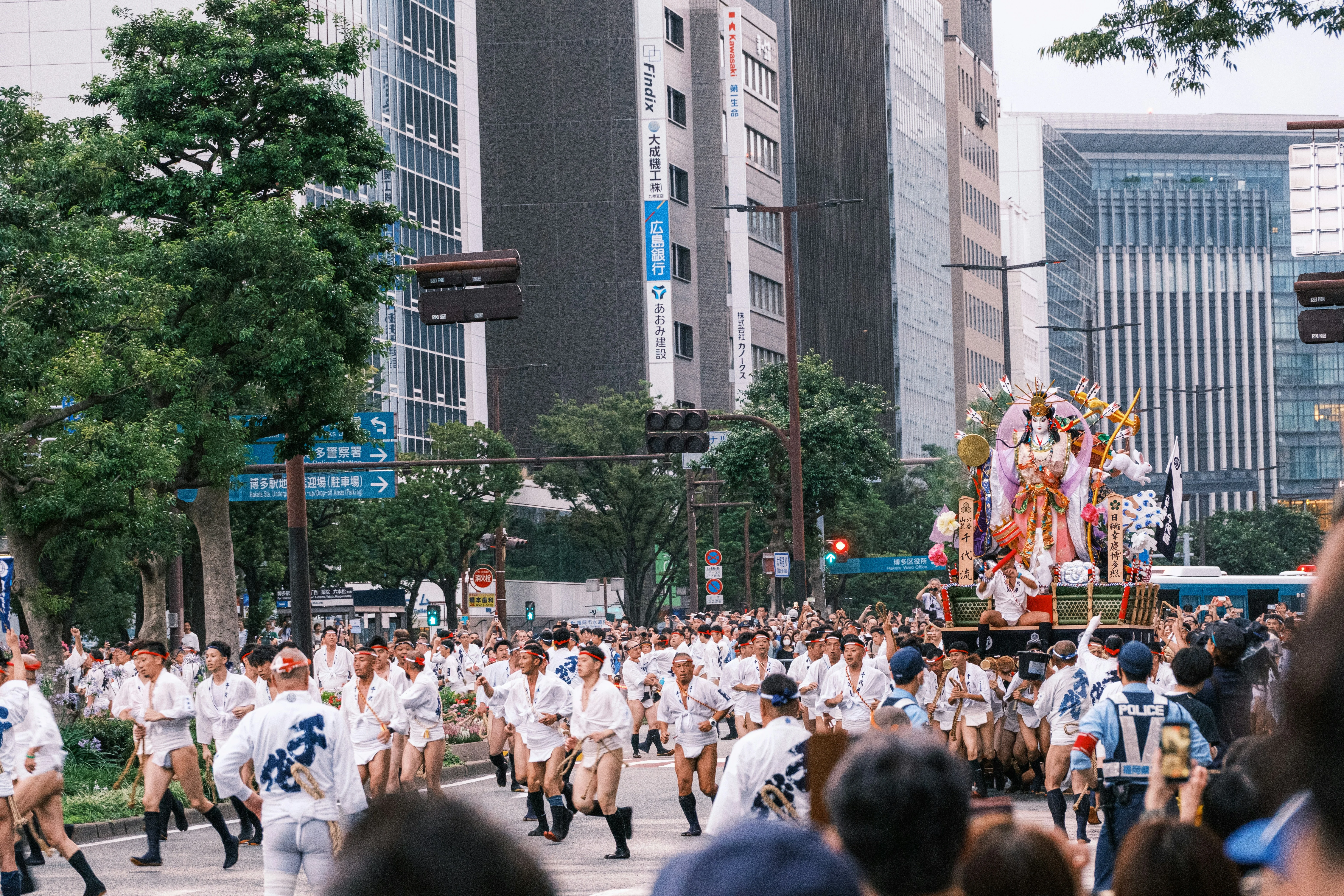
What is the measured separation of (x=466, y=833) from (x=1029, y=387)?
24334 millimetres

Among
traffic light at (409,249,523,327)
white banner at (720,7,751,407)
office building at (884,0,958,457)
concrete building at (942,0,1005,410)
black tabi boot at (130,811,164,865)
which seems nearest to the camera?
black tabi boot at (130,811,164,865)

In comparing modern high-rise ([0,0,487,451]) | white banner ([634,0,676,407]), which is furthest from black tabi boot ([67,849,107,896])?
white banner ([634,0,676,407])

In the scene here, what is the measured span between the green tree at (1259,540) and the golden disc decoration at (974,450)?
8682cm

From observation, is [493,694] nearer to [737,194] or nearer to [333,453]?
[333,453]

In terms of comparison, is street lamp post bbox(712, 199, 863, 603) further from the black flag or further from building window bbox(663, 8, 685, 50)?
building window bbox(663, 8, 685, 50)

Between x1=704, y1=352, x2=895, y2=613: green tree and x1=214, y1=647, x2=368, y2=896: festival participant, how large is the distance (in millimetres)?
38227

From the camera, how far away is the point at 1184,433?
164875 mm

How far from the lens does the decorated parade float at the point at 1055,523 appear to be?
23828 millimetres

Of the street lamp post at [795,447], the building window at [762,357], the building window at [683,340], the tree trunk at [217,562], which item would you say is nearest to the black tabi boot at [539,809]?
the tree trunk at [217,562]

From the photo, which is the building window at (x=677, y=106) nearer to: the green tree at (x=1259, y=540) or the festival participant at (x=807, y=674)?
the green tree at (x=1259, y=540)

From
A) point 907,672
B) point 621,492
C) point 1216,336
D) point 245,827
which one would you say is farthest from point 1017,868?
point 1216,336

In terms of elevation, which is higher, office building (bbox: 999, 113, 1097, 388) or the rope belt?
office building (bbox: 999, 113, 1097, 388)

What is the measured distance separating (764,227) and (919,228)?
2380 centimetres

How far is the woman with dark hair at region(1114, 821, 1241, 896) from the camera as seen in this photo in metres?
3.76
